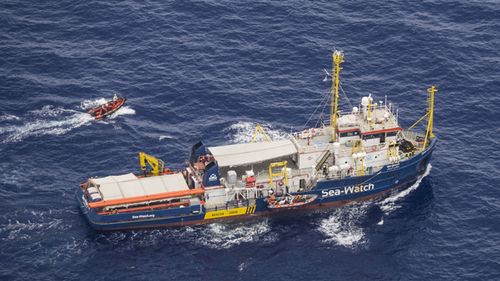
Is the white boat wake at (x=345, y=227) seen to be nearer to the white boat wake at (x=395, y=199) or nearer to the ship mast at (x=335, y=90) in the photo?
the white boat wake at (x=395, y=199)

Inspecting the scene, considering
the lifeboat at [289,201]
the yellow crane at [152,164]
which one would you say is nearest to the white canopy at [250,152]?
the lifeboat at [289,201]

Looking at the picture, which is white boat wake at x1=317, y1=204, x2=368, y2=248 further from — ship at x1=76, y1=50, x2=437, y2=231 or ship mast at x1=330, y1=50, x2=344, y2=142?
ship mast at x1=330, y1=50, x2=344, y2=142

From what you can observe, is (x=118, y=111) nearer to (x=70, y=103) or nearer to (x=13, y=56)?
(x=70, y=103)

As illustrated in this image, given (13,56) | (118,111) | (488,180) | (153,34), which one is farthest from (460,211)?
(13,56)

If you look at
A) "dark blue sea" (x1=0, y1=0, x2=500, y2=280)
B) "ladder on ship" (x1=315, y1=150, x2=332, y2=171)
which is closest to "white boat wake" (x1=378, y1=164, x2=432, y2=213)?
"dark blue sea" (x1=0, y1=0, x2=500, y2=280)

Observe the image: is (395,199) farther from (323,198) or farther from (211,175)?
(211,175)
